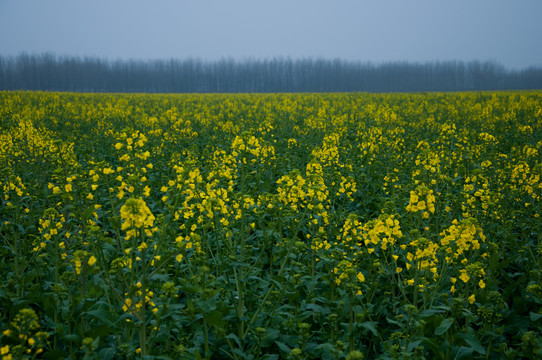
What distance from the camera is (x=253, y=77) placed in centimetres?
10288

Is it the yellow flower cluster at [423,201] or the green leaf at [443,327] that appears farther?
the yellow flower cluster at [423,201]

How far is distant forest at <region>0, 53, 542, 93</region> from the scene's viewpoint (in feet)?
305

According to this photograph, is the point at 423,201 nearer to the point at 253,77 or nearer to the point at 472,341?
the point at 472,341

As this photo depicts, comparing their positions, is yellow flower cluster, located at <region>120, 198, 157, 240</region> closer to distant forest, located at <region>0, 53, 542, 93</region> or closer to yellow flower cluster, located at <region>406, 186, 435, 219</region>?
yellow flower cluster, located at <region>406, 186, 435, 219</region>

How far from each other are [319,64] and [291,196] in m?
112

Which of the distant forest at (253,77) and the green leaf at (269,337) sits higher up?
the distant forest at (253,77)

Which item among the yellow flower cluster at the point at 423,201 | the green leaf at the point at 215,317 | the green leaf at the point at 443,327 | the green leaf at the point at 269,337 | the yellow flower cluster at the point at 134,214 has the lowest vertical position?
the green leaf at the point at 269,337

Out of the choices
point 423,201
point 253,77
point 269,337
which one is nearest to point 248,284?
point 269,337

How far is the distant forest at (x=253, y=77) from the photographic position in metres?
93.0

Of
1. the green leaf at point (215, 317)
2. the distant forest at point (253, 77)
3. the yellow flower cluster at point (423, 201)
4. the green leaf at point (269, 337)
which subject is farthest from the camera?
the distant forest at point (253, 77)

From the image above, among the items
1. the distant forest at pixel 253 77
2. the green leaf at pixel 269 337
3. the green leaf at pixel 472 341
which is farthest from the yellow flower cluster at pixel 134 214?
the distant forest at pixel 253 77

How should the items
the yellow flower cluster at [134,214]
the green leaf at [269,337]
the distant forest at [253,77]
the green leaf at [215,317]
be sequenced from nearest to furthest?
1. the yellow flower cluster at [134,214]
2. the green leaf at [215,317]
3. the green leaf at [269,337]
4. the distant forest at [253,77]

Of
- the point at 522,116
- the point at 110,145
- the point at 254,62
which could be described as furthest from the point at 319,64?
the point at 110,145

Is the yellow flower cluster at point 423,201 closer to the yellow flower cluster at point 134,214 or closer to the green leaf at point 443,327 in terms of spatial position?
the green leaf at point 443,327
